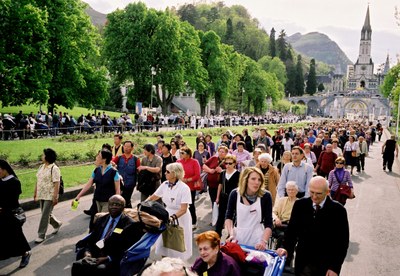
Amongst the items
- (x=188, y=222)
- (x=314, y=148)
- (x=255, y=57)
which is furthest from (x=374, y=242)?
(x=255, y=57)

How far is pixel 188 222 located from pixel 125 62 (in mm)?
36504

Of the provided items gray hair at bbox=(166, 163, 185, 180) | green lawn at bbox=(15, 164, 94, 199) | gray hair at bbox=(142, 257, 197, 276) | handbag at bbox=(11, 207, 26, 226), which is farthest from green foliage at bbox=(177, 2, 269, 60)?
gray hair at bbox=(142, 257, 197, 276)

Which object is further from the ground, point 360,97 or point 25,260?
point 360,97

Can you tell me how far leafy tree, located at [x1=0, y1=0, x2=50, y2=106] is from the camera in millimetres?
23812

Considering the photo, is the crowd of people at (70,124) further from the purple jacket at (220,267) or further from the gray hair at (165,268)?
the gray hair at (165,268)

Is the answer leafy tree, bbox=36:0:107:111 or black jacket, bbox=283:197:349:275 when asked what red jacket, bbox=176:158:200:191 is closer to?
black jacket, bbox=283:197:349:275

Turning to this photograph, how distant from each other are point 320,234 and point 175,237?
2.11 meters

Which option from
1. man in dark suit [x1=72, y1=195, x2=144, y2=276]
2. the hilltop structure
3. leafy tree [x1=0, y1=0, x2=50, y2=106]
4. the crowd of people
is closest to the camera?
man in dark suit [x1=72, y1=195, x2=144, y2=276]

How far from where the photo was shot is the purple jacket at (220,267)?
12.6 feet

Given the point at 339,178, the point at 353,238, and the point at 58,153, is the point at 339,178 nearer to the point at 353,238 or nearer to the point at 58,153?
the point at 353,238

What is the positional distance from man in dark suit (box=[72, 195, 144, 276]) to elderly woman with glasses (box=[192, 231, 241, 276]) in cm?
132

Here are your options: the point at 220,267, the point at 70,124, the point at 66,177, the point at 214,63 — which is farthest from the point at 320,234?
the point at 214,63

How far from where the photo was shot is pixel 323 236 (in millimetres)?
4379

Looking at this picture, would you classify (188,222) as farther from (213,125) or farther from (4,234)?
(213,125)
